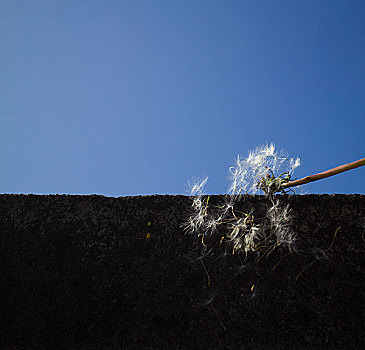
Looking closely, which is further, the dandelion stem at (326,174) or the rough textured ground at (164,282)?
the dandelion stem at (326,174)

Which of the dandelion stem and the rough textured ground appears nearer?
the rough textured ground

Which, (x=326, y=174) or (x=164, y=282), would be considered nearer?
(x=164, y=282)

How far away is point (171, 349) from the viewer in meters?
0.98

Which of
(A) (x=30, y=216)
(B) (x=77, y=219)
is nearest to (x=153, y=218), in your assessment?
(B) (x=77, y=219)

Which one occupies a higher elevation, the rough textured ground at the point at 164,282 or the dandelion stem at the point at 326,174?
the dandelion stem at the point at 326,174

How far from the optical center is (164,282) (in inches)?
43.3

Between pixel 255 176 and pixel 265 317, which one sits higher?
pixel 255 176

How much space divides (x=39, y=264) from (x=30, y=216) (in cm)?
25

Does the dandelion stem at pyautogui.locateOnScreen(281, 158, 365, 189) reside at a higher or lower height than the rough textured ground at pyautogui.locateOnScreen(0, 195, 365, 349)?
higher

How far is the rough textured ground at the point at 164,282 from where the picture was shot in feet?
3.28

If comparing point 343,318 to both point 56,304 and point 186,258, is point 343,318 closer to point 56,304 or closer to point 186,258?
point 186,258

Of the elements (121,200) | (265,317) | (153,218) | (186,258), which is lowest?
(265,317)

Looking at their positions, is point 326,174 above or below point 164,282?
above

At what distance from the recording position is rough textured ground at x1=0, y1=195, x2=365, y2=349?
100 centimetres
